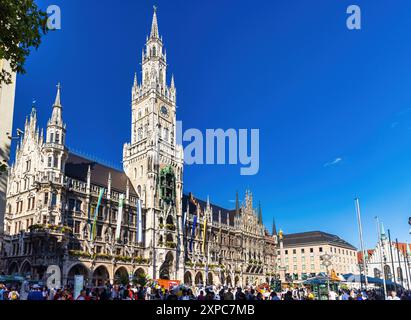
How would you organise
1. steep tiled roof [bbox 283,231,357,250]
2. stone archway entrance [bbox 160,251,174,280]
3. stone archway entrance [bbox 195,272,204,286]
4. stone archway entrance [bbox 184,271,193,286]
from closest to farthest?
stone archway entrance [bbox 160,251,174,280]
stone archway entrance [bbox 184,271,193,286]
stone archway entrance [bbox 195,272,204,286]
steep tiled roof [bbox 283,231,357,250]

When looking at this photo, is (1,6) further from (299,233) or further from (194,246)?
(299,233)

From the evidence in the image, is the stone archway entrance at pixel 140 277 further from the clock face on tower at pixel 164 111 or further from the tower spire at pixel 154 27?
the tower spire at pixel 154 27

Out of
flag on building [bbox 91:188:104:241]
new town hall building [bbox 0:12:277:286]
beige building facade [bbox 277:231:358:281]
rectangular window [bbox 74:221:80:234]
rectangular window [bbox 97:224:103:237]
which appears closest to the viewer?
new town hall building [bbox 0:12:277:286]

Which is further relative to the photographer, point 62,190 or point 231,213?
point 231,213

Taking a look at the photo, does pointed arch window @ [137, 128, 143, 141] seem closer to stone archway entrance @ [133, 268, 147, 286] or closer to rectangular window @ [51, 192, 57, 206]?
stone archway entrance @ [133, 268, 147, 286]

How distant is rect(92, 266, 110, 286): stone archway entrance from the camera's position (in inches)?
1947

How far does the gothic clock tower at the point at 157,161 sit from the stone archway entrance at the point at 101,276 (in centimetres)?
816

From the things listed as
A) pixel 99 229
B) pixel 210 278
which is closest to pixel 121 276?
pixel 99 229

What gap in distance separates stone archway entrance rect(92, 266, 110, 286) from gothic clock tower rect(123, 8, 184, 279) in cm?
816

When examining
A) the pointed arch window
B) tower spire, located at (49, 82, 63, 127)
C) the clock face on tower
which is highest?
the clock face on tower

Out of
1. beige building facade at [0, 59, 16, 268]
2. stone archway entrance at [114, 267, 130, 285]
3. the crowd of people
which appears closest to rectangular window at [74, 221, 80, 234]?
stone archway entrance at [114, 267, 130, 285]

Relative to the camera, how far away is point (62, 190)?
47.2 m

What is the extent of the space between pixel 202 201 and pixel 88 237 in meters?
36.2
